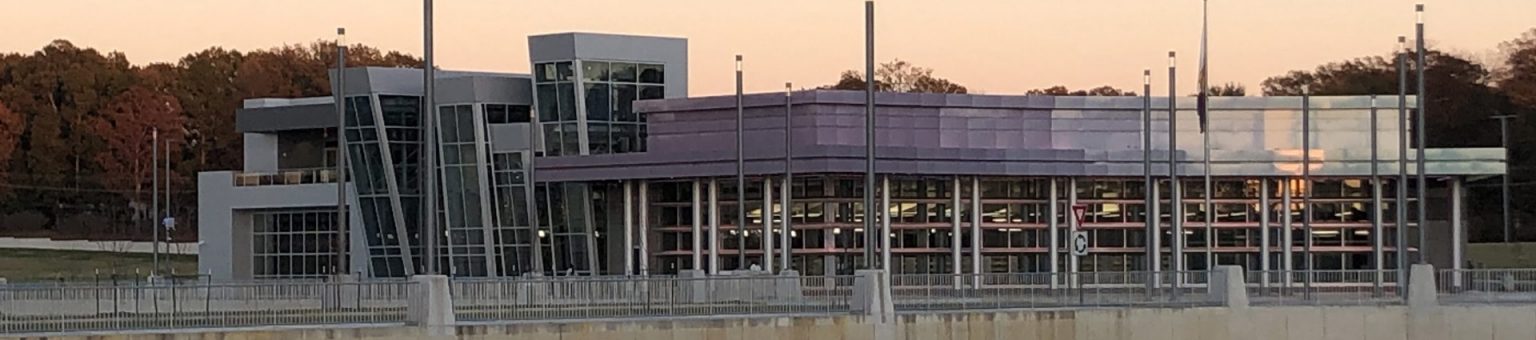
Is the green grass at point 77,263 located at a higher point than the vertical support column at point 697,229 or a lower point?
lower

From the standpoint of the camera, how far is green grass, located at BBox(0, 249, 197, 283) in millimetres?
113750

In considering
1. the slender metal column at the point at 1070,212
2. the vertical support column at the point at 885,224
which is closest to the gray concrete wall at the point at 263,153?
the vertical support column at the point at 885,224

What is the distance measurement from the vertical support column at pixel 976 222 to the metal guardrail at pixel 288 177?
2717cm

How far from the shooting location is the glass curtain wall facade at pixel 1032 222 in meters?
79.7

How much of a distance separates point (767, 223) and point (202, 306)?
3825 cm

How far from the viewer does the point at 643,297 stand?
4322 centimetres

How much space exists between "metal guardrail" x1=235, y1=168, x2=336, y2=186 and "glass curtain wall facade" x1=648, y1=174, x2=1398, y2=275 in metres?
21.4

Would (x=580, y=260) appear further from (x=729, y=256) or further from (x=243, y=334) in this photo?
(x=243, y=334)

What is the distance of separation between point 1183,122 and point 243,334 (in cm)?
4955

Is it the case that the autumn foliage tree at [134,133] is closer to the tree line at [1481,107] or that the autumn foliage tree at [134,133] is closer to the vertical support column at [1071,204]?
the tree line at [1481,107]

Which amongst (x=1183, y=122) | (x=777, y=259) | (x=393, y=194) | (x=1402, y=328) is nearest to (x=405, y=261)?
(x=393, y=194)

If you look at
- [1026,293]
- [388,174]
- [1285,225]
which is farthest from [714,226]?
[1026,293]

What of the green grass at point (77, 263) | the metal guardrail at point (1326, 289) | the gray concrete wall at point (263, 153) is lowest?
the green grass at point (77, 263)

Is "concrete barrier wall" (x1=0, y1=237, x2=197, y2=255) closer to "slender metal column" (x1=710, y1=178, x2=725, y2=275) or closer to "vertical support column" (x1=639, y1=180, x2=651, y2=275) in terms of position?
"vertical support column" (x1=639, y1=180, x2=651, y2=275)
